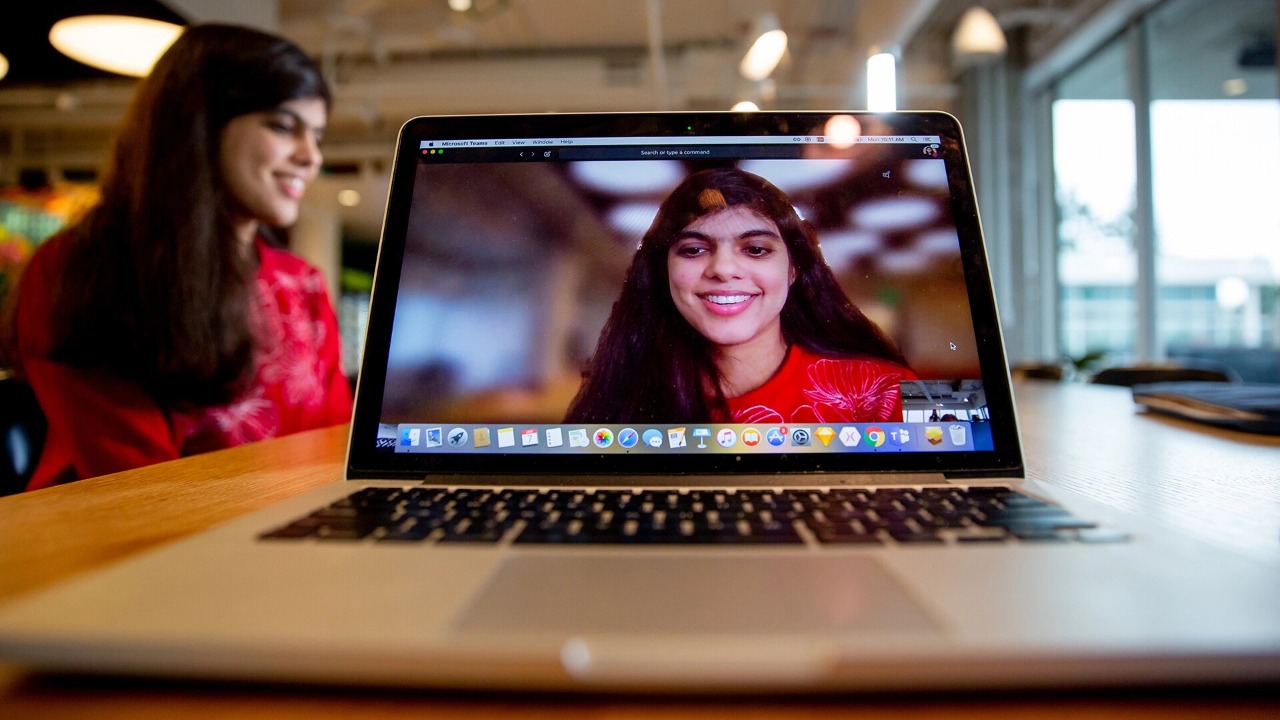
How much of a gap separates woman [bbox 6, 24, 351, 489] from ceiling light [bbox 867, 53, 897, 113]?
958 mm

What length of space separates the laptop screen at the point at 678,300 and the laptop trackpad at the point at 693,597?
226 millimetres

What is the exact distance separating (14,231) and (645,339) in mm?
6935

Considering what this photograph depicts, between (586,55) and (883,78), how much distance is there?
4767 mm

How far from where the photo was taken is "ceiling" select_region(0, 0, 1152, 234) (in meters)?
4.16

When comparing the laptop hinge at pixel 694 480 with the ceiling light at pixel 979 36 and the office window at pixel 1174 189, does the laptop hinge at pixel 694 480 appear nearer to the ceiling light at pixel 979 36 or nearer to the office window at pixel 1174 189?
the ceiling light at pixel 979 36

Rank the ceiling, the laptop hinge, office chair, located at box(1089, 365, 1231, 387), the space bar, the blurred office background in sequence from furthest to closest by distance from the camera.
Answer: the ceiling < the blurred office background < office chair, located at box(1089, 365, 1231, 387) < the laptop hinge < the space bar

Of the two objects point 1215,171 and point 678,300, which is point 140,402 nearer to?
point 678,300

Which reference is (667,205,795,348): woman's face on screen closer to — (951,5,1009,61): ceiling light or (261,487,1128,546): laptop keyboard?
(261,487,1128,546): laptop keyboard

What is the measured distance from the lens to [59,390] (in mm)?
961

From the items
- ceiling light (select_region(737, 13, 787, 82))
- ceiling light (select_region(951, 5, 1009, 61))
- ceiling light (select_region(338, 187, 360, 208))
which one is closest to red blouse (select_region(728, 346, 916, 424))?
ceiling light (select_region(737, 13, 787, 82))

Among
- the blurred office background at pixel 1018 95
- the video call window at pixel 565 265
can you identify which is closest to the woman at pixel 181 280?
the video call window at pixel 565 265

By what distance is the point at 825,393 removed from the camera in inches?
22.7

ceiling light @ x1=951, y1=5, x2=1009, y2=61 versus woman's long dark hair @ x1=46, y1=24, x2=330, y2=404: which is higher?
ceiling light @ x1=951, y1=5, x2=1009, y2=61

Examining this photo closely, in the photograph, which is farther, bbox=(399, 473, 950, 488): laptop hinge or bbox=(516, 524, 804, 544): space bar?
bbox=(399, 473, 950, 488): laptop hinge
